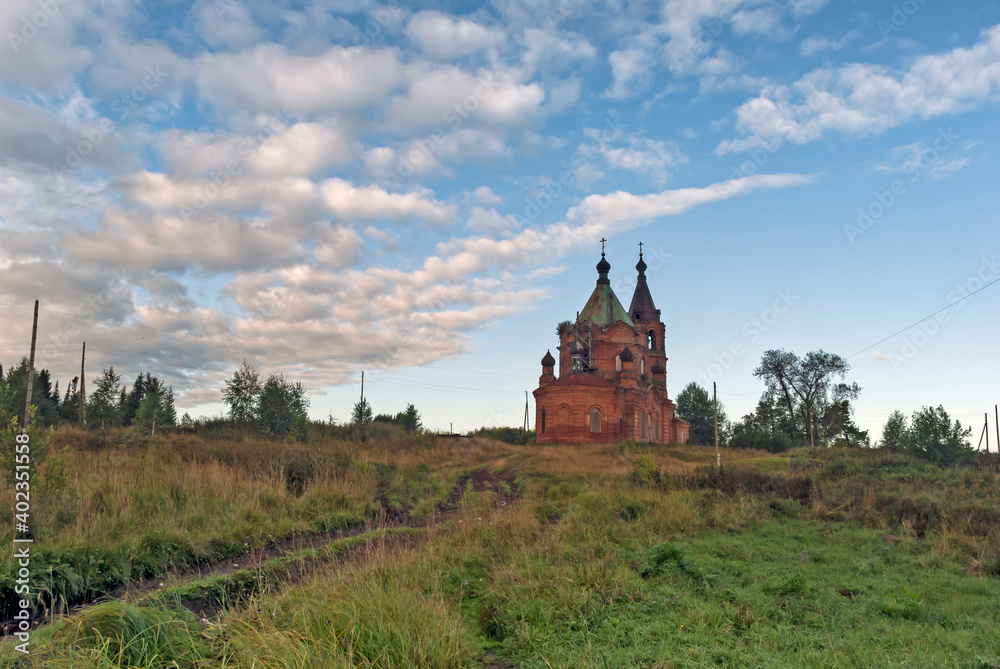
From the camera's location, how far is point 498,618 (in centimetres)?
588

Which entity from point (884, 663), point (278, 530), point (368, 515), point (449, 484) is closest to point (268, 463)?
point (368, 515)

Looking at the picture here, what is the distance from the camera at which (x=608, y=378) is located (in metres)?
41.0

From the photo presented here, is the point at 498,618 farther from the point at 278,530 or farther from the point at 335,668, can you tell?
the point at 278,530

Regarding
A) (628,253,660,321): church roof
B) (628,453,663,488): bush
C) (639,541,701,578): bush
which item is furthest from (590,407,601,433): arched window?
(639,541,701,578): bush

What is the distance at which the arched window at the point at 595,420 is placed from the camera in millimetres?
36719

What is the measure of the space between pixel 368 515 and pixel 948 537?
10.6m

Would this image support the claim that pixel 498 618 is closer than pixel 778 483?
Yes

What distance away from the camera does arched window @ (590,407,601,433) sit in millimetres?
36719

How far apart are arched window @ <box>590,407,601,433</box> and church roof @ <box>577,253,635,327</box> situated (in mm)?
8107

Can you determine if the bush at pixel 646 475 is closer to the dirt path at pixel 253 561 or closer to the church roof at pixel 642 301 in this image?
the dirt path at pixel 253 561

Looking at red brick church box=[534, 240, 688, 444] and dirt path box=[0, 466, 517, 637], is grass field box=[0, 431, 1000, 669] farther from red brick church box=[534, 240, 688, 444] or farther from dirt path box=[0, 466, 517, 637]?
red brick church box=[534, 240, 688, 444]

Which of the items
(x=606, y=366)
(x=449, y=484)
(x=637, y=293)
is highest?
(x=637, y=293)

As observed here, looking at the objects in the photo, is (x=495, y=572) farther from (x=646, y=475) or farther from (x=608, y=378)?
(x=608, y=378)

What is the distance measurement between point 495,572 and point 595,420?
30666 millimetres
